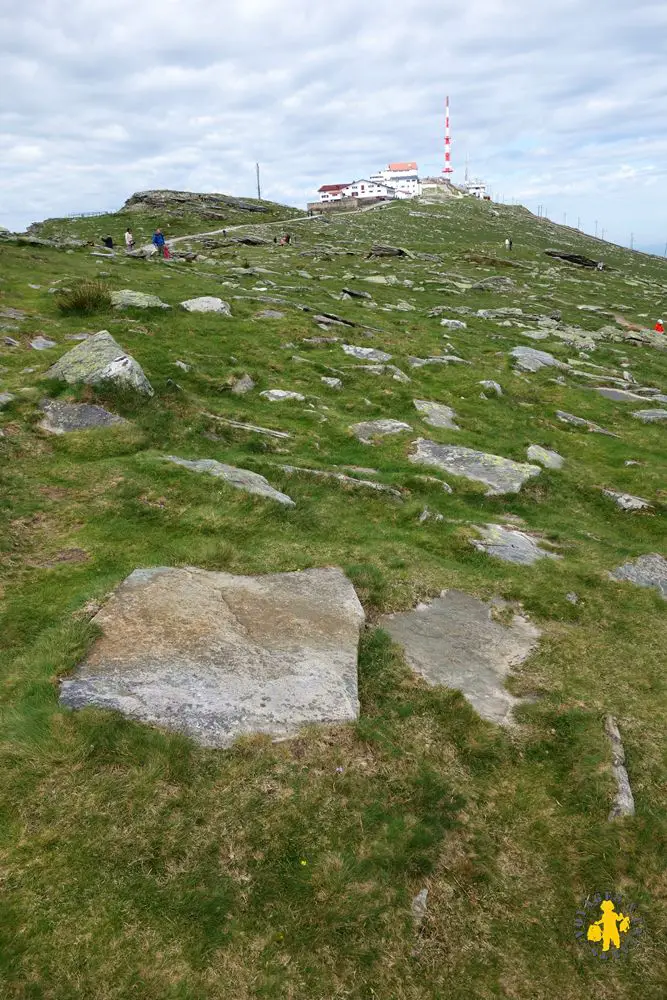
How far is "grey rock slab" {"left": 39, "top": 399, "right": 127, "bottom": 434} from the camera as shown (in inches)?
669

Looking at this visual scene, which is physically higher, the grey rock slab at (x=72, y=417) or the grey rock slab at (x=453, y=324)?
the grey rock slab at (x=453, y=324)

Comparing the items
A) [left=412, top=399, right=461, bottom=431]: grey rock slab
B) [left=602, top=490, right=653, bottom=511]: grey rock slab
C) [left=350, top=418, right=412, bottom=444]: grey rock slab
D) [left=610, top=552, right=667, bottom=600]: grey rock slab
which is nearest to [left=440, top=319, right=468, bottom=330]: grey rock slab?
[left=412, top=399, right=461, bottom=431]: grey rock slab

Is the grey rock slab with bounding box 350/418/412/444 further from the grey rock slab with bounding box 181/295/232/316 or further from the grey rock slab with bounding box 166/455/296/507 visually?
the grey rock slab with bounding box 181/295/232/316

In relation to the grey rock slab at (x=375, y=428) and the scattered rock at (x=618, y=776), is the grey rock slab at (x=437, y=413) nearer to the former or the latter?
the grey rock slab at (x=375, y=428)

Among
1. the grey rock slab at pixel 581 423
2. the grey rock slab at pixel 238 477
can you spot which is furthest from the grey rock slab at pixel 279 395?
the grey rock slab at pixel 581 423

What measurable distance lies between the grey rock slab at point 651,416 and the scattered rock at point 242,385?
19393mm

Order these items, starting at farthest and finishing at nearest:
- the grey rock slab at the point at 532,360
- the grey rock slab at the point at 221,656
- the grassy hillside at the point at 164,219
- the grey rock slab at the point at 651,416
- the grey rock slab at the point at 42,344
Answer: the grassy hillside at the point at 164,219 < the grey rock slab at the point at 532,360 < the grey rock slab at the point at 651,416 < the grey rock slab at the point at 42,344 < the grey rock slab at the point at 221,656

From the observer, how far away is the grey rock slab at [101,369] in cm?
1838

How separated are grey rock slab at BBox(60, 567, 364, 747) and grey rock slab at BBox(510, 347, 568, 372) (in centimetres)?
2735

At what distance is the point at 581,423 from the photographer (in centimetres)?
2653

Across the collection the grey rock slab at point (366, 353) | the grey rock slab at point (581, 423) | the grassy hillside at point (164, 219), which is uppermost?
the grassy hillside at point (164, 219)

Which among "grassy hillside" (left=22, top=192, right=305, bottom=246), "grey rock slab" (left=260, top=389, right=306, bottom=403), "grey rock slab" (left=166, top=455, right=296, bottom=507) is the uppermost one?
"grassy hillside" (left=22, top=192, right=305, bottom=246)

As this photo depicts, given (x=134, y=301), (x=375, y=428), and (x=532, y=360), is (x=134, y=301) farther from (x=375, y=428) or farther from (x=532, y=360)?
(x=532, y=360)

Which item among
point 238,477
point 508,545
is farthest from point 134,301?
point 508,545
